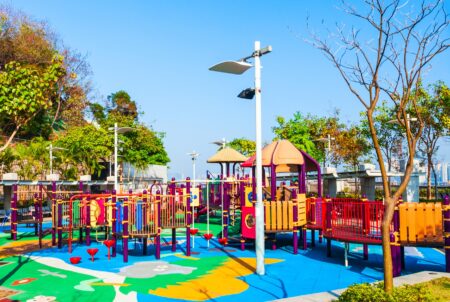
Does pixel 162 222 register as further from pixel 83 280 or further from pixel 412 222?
pixel 412 222

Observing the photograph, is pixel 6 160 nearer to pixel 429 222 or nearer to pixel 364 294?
pixel 429 222

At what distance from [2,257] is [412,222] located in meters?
13.3

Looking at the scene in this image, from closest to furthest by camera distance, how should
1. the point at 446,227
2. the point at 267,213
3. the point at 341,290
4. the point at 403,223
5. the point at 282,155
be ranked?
the point at 341,290
the point at 446,227
the point at 403,223
the point at 267,213
the point at 282,155

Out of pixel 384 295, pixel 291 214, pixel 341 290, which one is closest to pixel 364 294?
pixel 384 295

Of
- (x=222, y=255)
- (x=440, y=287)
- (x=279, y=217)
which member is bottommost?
(x=222, y=255)

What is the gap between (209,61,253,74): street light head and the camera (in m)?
11.1

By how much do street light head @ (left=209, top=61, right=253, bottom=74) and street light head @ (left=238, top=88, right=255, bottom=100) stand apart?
505mm

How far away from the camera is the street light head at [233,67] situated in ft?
36.5

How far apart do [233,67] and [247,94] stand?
0.84 m

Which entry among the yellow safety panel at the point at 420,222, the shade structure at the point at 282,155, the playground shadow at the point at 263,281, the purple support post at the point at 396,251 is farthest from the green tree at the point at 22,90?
the yellow safety panel at the point at 420,222

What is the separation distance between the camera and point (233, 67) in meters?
11.4

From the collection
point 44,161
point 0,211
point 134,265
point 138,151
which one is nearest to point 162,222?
point 134,265

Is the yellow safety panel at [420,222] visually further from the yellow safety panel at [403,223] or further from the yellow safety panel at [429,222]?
the yellow safety panel at [403,223]

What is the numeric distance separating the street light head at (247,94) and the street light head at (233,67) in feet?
1.66
